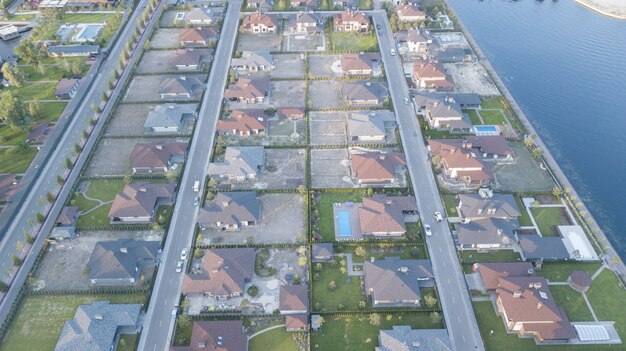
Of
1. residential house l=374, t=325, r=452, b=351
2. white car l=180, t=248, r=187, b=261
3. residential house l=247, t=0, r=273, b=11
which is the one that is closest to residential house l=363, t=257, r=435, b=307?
residential house l=374, t=325, r=452, b=351

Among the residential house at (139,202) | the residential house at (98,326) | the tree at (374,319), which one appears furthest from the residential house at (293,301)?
the residential house at (139,202)

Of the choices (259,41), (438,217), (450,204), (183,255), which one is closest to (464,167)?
(450,204)

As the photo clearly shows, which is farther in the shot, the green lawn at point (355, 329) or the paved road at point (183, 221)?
the paved road at point (183, 221)

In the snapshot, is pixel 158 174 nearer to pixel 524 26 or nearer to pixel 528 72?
pixel 528 72

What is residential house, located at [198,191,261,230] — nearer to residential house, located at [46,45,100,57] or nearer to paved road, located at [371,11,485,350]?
paved road, located at [371,11,485,350]

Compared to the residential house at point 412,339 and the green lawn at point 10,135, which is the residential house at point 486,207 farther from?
the green lawn at point 10,135

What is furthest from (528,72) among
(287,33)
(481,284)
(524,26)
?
(481,284)
